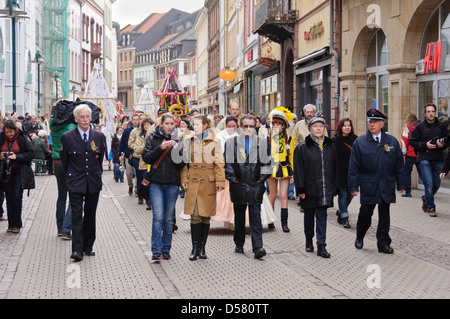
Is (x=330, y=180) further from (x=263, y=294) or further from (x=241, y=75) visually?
(x=241, y=75)

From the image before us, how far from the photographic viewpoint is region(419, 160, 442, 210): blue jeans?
1329cm

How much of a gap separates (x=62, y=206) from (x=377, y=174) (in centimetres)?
444

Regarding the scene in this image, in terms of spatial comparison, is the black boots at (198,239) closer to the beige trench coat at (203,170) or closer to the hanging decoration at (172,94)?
the beige trench coat at (203,170)

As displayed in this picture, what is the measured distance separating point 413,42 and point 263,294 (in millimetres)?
12172

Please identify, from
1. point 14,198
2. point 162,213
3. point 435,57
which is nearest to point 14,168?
point 14,198

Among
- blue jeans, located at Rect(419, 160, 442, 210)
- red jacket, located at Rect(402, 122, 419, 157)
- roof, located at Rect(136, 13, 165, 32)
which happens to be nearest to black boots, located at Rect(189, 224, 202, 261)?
blue jeans, located at Rect(419, 160, 442, 210)

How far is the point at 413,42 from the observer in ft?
59.5

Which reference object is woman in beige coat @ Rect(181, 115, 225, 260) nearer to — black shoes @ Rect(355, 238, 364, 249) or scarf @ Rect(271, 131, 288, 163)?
black shoes @ Rect(355, 238, 364, 249)

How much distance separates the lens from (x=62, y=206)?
11.2m

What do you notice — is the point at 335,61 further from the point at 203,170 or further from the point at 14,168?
the point at 203,170

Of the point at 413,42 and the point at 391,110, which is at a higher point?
the point at 413,42

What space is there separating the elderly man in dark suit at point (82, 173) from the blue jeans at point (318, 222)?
2.62m

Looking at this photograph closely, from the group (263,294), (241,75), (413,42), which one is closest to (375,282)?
(263,294)

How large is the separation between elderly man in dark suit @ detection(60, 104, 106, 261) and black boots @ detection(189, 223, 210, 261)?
126cm
